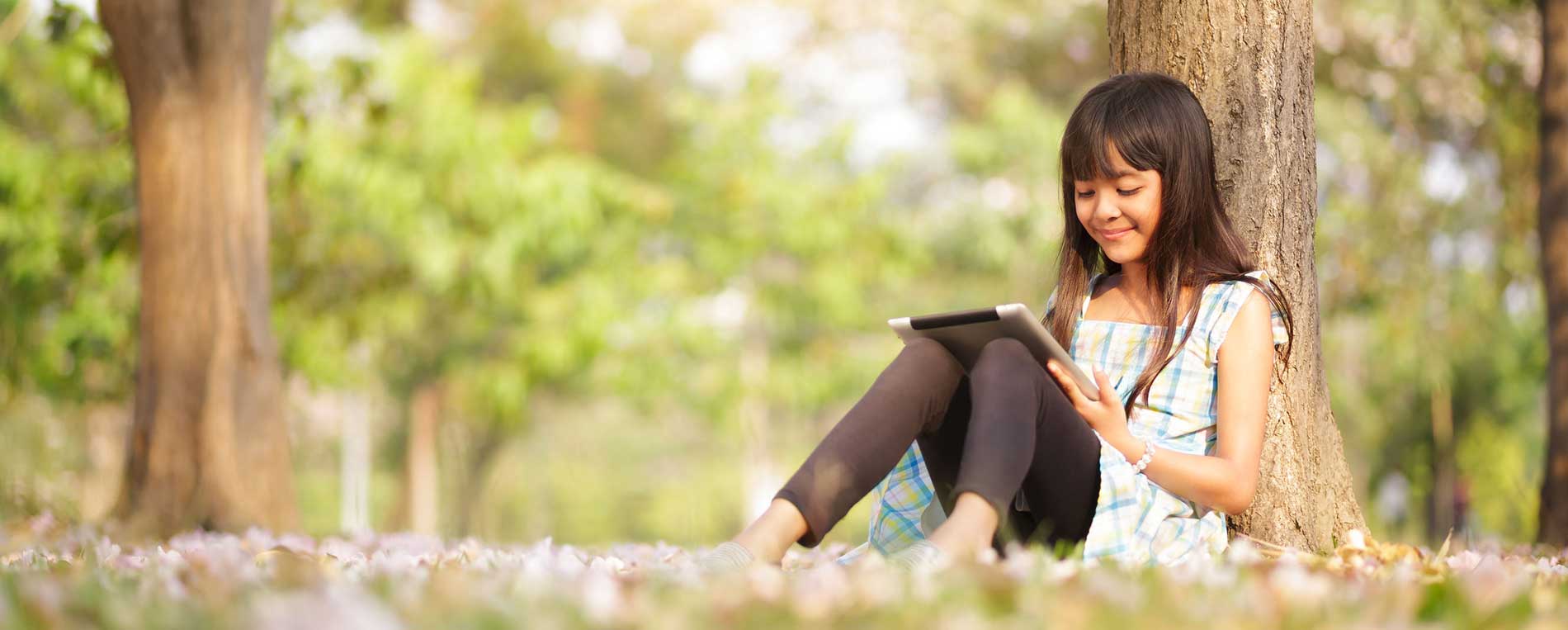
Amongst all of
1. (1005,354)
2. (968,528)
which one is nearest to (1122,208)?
(1005,354)

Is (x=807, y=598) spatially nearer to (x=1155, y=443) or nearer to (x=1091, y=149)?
(x=1155, y=443)

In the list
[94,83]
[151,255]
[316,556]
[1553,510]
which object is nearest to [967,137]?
[94,83]

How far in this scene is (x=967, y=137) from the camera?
16516 mm

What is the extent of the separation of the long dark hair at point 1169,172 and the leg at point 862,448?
62 cm

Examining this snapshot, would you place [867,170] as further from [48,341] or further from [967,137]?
[48,341]

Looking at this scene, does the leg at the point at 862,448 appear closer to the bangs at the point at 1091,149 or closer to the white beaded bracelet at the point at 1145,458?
the white beaded bracelet at the point at 1145,458

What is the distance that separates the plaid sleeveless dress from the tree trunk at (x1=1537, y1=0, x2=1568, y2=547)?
3965 millimetres

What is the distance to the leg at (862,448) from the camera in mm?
2428

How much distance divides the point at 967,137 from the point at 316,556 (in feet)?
46.3

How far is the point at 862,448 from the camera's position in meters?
2.56

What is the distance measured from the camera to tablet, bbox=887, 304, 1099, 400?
2.65 m

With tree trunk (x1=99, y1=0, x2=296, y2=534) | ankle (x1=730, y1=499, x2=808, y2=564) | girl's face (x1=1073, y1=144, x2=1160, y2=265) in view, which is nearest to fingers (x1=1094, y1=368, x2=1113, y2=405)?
girl's face (x1=1073, y1=144, x2=1160, y2=265)

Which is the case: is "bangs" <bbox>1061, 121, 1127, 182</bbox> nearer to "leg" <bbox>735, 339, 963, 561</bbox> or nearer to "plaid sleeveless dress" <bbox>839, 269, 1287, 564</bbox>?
"plaid sleeveless dress" <bbox>839, 269, 1287, 564</bbox>

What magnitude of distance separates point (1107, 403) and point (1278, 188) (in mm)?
940
